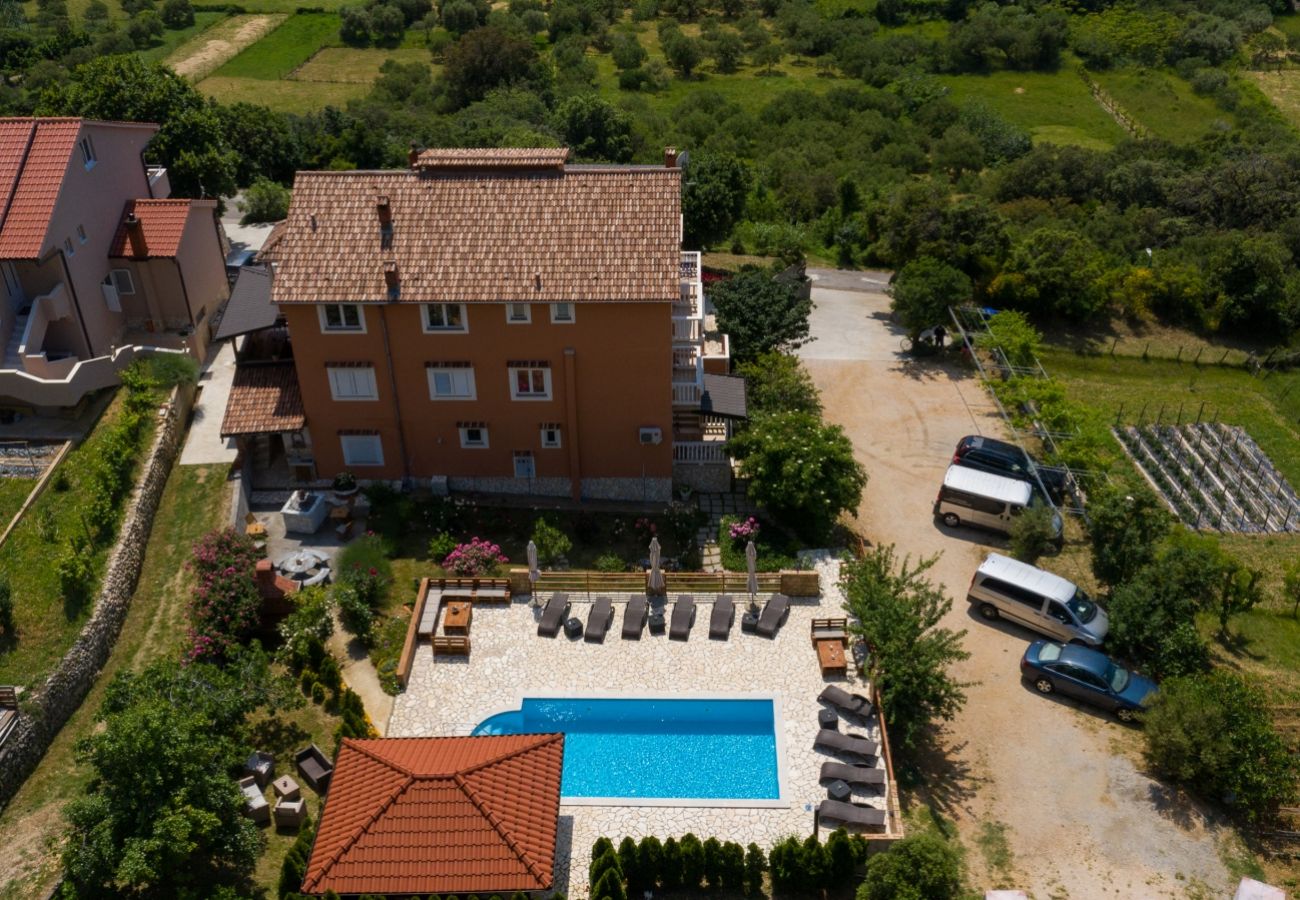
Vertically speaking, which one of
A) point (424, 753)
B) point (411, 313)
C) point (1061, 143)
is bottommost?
point (1061, 143)

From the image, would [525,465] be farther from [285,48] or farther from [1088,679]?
[285,48]

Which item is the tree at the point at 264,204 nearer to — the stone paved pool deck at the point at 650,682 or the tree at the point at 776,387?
the tree at the point at 776,387

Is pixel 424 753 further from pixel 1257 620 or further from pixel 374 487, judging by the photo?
pixel 1257 620

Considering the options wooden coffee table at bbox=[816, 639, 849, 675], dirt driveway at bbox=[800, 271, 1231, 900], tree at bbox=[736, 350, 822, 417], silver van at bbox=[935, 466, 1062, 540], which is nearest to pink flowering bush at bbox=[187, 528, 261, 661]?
wooden coffee table at bbox=[816, 639, 849, 675]

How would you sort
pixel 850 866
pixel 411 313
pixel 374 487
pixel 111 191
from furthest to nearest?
pixel 111 191 < pixel 374 487 < pixel 411 313 < pixel 850 866

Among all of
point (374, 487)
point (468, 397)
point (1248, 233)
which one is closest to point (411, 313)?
point (468, 397)
